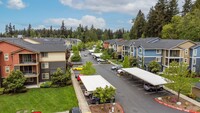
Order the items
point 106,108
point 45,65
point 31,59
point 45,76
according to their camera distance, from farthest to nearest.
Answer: point 45,76 < point 45,65 < point 31,59 < point 106,108

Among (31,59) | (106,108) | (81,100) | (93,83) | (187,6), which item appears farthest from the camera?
(187,6)

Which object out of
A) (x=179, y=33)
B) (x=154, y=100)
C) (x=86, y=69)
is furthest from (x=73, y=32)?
(x=154, y=100)

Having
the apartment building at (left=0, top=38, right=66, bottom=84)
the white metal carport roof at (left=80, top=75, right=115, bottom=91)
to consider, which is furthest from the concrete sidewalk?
the apartment building at (left=0, top=38, right=66, bottom=84)

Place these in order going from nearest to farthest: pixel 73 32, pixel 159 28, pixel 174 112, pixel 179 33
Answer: pixel 174 112 < pixel 179 33 < pixel 159 28 < pixel 73 32

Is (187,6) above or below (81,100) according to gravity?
above

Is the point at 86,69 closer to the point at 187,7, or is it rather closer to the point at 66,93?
the point at 66,93

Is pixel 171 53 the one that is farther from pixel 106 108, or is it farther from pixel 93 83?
pixel 106 108

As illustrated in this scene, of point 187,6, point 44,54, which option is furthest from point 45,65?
point 187,6
